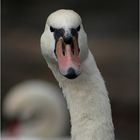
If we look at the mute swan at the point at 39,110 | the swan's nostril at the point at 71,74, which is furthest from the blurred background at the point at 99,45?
the swan's nostril at the point at 71,74

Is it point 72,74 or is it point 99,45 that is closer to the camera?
point 72,74

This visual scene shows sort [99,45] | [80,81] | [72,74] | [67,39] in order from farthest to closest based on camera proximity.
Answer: [99,45] → [80,81] → [67,39] → [72,74]

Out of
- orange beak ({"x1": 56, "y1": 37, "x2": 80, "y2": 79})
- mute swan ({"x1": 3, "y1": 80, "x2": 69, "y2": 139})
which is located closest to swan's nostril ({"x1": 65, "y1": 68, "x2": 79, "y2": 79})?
orange beak ({"x1": 56, "y1": 37, "x2": 80, "y2": 79})

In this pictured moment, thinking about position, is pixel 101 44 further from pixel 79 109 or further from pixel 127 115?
pixel 79 109

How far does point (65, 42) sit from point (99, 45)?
739cm

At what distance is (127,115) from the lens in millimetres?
8758

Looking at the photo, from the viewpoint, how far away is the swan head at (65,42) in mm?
2675

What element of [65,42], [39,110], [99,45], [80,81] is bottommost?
[39,110]

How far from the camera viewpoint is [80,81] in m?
2.91

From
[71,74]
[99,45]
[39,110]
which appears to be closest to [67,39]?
[71,74]

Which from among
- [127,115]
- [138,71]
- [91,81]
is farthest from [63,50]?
[138,71]

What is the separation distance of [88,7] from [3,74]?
2281mm

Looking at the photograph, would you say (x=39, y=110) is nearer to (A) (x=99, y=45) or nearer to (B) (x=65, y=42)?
(A) (x=99, y=45)

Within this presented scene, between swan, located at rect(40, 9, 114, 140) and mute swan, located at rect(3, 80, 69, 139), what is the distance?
476cm
